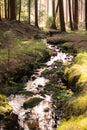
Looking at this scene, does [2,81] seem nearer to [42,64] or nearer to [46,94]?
[46,94]

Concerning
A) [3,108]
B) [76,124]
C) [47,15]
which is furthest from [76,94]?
[47,15]

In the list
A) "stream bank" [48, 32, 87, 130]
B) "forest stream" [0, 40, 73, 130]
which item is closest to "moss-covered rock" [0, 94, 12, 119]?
"forest stream" [0, 40, 73, 130]

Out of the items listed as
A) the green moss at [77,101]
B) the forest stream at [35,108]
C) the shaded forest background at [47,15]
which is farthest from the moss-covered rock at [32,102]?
the shaded forest background at [47,15]

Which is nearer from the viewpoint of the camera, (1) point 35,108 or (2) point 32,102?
(1) point 35,108

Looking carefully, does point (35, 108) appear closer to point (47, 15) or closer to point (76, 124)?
point (76, 124)

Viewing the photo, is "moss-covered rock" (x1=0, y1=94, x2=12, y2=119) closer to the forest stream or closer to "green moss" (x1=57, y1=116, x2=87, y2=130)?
the forest stream

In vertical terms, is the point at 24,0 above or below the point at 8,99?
above

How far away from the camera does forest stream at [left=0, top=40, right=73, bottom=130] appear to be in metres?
8.33

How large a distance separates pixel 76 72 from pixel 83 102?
354 cm

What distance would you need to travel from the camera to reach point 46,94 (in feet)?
35.5

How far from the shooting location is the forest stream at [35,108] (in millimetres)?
8328

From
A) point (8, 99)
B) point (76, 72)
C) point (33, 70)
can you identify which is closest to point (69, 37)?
point (33, 70)

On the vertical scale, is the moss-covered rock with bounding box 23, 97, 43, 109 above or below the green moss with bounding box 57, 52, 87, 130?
below

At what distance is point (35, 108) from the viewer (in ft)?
31.1
